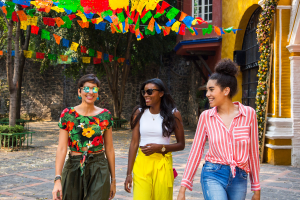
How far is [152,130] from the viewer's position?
3.01 metres

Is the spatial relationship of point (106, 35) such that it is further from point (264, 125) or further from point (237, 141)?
point (237, 141)

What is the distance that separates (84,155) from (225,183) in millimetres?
1199

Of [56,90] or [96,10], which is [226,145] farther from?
[56,90]

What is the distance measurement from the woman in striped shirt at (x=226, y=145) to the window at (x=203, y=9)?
11567mm

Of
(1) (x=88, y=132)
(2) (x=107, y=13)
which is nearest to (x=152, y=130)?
(1) (x=88, y=132)

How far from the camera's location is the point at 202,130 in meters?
2.50

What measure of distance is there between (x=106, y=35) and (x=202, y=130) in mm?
11805

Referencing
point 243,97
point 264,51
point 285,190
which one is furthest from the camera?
point 243,97

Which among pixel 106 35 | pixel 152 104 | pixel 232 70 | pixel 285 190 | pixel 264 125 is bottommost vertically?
pixel 285 190

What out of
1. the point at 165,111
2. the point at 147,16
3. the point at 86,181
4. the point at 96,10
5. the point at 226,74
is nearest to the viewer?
the point at 226,74

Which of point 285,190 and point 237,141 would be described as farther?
point 285,190

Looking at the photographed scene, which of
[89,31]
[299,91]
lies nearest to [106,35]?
[89,31]

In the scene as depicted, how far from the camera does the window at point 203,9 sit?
43.9ft

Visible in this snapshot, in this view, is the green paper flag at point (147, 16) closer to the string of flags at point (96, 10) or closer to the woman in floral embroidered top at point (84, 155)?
the string of flags at point (96, 10)
